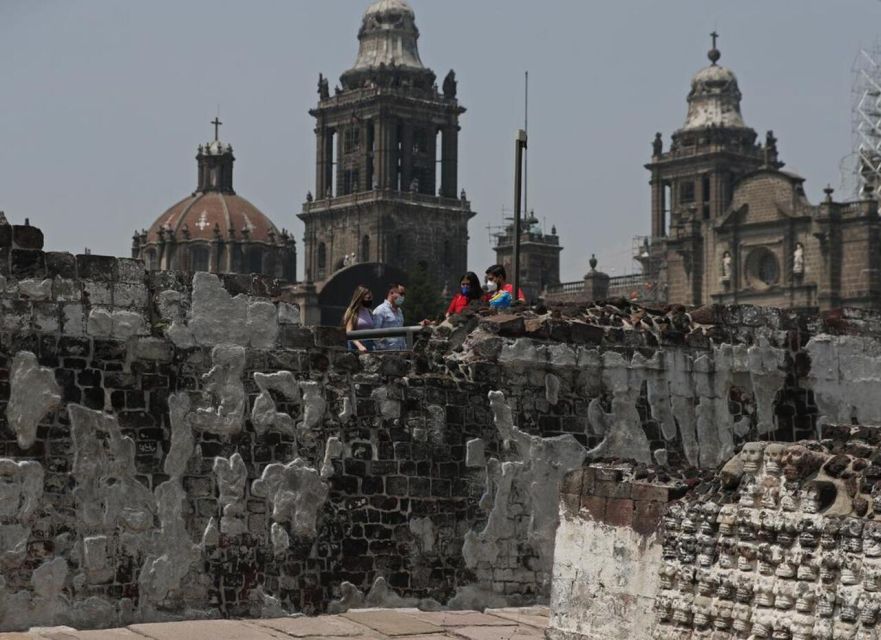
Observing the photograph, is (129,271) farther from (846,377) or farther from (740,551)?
(846,377)

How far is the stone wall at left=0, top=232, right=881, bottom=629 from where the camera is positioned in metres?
10.1

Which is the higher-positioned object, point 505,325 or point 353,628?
point 505,325

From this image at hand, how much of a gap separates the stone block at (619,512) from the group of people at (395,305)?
271cm

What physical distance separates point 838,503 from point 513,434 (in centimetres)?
396

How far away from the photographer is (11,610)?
9875 mm

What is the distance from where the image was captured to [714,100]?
97250 millimetres

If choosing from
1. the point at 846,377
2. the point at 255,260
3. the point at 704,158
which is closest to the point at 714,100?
the point at 704,158

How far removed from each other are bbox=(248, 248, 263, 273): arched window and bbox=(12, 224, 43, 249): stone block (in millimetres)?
83552

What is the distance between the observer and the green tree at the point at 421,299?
75125 millimetres

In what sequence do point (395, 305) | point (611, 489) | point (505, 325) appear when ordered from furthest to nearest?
point (395, 305) < point (505, 325) < point (611, 489)

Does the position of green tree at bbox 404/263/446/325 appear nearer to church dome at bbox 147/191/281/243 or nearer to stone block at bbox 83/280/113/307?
church dome at bbox 147/191/281/243

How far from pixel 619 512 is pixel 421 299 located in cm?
6717

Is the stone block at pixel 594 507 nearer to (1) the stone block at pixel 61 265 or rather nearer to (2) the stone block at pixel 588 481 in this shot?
(2) the stone block at pixel 588 481

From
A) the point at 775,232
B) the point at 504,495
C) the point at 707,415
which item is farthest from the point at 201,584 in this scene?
the point at 775,232
